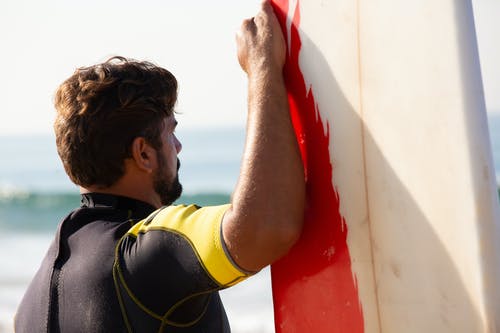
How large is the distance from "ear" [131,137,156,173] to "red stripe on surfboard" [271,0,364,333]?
422 mm

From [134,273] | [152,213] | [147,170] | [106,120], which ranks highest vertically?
[106,120]

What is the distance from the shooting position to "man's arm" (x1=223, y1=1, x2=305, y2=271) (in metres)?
1.83

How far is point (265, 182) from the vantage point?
183 centimetres

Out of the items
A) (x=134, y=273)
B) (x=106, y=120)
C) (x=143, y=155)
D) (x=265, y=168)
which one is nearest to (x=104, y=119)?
(x=106, y=120)

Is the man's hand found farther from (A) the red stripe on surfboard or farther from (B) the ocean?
(B) the ocean

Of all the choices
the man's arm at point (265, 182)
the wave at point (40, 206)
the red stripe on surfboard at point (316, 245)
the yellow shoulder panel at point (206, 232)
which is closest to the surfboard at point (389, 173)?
the red stripe on surfboard at point (316, 245)

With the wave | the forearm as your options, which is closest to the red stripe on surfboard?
the forearm

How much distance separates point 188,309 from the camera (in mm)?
2057

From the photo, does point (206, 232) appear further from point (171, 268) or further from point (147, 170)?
point (147, 170)

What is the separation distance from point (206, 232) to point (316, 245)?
0.28 meters

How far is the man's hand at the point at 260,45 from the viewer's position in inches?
78.1

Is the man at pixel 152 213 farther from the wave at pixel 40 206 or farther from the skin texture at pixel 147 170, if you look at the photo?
the wave at pixel 40 206

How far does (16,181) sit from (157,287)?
2076 centimetres

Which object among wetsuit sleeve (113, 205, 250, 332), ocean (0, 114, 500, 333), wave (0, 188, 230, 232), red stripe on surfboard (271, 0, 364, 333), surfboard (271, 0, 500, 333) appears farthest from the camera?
wave (0, 188, 230, 232)
